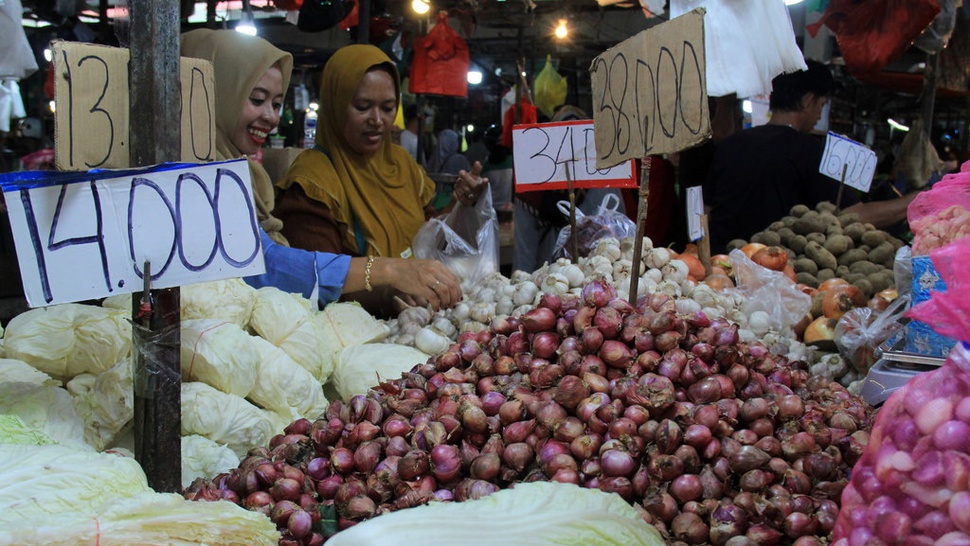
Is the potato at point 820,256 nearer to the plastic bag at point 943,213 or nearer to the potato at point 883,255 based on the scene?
the potato at point 883,255

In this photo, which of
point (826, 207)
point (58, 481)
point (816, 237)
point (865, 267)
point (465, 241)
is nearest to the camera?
point (58, 481)

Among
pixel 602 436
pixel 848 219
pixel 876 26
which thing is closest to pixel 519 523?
pixel 602 436

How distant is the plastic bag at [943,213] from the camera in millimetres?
1880

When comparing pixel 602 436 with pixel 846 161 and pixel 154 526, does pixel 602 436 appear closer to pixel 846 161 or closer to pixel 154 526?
pixel 154 526

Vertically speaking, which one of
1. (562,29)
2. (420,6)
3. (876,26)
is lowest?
(876,26)

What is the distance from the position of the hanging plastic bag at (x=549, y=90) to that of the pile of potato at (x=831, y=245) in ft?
19.2

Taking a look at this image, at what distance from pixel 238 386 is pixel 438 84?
5337 millimetres

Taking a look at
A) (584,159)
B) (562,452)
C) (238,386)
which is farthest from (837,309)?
(238,386)

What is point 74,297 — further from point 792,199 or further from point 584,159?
point 792,199

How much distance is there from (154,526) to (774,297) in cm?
236

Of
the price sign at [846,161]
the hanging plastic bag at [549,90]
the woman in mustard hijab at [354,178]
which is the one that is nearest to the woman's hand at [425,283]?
the woman in mustard hijab at [354,178]

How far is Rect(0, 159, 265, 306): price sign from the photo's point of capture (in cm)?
145

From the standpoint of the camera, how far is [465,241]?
11.7 feet

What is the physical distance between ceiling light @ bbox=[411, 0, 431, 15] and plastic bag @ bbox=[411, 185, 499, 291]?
3015 millimetres
